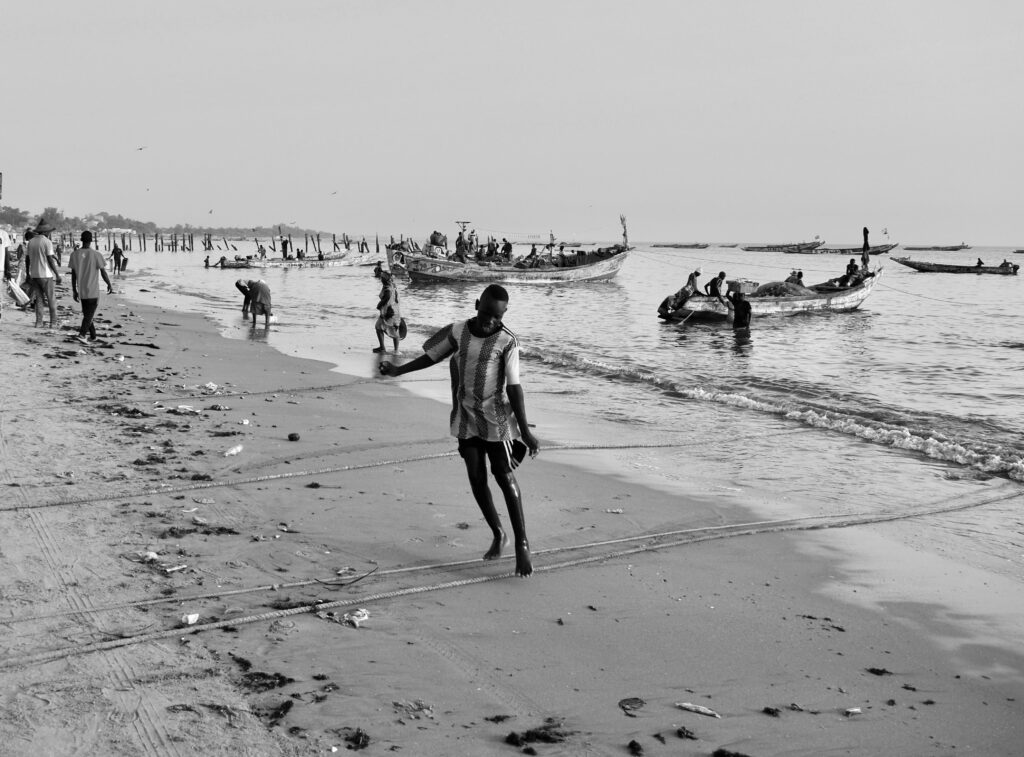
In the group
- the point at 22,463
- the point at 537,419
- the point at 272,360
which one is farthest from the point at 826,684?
the point at 272,360

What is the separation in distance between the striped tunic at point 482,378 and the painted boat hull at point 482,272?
41.6m

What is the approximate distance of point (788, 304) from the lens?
30.4 m

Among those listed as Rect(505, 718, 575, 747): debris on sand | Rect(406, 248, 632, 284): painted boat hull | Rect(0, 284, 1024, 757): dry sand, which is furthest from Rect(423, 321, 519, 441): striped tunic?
Rect(406, 248, 632, 284): painted boat hull

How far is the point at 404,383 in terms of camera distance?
13.2 metres

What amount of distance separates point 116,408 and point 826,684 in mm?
7367

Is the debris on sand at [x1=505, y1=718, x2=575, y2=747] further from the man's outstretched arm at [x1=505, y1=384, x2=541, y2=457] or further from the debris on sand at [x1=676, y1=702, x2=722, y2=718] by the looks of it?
the man's outstretched arm at [x1=505, y1=384, x2=541, y2=457]

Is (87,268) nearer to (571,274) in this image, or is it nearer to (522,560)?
(522,560)

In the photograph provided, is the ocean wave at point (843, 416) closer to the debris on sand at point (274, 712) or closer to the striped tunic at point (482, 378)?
the striped tunic at point (482, 378)

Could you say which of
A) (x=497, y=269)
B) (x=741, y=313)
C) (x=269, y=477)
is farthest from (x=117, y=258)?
(x=269, y=477)

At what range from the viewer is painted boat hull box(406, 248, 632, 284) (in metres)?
46.5

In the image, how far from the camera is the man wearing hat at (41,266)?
45.0 feet

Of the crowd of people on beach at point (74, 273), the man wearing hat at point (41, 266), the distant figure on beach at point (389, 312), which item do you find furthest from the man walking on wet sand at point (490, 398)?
the man wearing hat at point (41, 266)

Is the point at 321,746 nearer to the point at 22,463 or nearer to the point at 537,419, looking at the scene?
the point at 22,463

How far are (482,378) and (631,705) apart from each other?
2056mm
